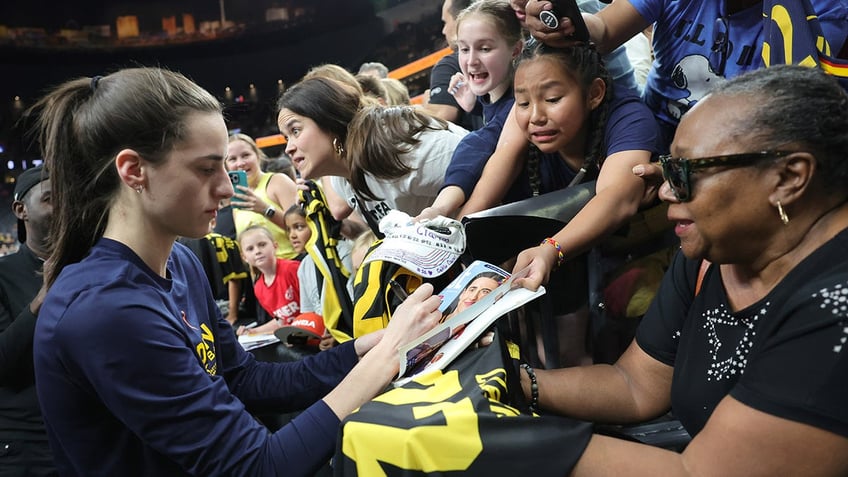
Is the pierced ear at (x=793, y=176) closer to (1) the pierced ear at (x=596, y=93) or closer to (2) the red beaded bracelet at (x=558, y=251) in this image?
(2) the red beaded bracelet at (x=558, y=251)

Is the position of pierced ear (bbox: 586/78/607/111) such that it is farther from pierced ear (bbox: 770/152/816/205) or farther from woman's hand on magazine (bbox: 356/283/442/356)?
pierced ear (bbox: 770/152/816/205)

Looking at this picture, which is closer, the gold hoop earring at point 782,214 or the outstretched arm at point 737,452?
the outstretched arm at point 737,452

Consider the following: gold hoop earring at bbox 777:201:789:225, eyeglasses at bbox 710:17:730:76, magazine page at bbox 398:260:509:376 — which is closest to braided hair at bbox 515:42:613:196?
eyeglasses at bbox 710:17:730:76

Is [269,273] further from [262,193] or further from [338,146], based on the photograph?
[338,146]

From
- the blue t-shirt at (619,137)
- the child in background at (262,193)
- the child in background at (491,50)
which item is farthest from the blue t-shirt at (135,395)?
the child in background at (262,193)

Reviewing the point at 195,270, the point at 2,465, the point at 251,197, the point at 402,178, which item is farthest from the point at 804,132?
the point at 251,197

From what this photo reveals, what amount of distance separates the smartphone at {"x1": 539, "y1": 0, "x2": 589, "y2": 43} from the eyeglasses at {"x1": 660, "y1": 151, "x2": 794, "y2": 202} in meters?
0.75

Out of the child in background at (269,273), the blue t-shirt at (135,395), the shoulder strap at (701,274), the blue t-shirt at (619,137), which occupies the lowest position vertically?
the child in background at (269,273)

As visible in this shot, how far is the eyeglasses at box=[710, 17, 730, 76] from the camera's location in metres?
1.84

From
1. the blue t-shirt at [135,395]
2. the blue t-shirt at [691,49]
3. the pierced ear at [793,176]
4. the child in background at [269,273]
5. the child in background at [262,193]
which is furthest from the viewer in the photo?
the child in background at [262,193]

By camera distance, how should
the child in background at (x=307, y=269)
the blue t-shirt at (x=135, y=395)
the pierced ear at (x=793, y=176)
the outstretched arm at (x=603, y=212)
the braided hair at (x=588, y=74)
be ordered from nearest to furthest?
the pierced ear at (x=793, y=176), the blue t-shirt at (x=135, y=395), the outstretched arm at (x=603, y=212), the braided hair at (x=588, y=74), the child in background at (x=307, y=269)

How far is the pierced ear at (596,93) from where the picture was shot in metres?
1.94

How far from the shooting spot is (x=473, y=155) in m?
2.29

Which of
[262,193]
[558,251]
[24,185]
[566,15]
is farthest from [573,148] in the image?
[262,193]
